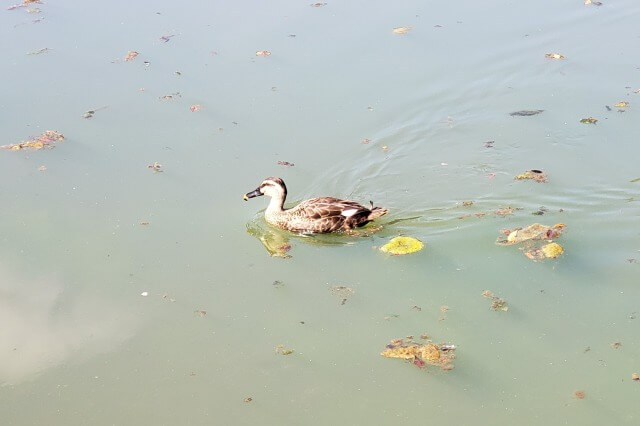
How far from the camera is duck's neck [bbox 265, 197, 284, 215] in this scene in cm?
926

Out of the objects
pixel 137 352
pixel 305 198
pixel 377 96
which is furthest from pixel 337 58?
pixel 137 352

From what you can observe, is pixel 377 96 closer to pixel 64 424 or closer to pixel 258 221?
pixel 258 221

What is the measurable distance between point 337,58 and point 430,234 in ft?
14.0

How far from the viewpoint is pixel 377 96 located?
36.7ft

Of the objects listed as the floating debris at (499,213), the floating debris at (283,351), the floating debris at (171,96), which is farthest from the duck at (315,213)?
the floating debris at (171,96)

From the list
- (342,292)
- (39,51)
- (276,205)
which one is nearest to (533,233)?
(342,292)

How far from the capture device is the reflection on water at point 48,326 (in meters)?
7.11

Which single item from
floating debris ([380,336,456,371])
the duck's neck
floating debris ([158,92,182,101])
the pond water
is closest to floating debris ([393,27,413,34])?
the pond water

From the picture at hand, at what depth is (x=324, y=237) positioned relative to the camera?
8.98 m

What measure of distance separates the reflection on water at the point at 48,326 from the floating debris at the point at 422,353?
2.42 metres

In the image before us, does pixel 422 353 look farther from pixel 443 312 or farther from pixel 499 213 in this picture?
pixel 499 213

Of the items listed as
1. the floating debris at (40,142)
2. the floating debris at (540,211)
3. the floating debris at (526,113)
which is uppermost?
the floating debris at (526,113)

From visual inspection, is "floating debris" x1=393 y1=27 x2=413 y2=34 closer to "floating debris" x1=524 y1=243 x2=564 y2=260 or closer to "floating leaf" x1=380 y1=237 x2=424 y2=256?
"floating leaf" x1=380 y1=237 x2=424 y2=256

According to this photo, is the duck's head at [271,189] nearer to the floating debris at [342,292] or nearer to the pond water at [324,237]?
the pond water at [324,237]
